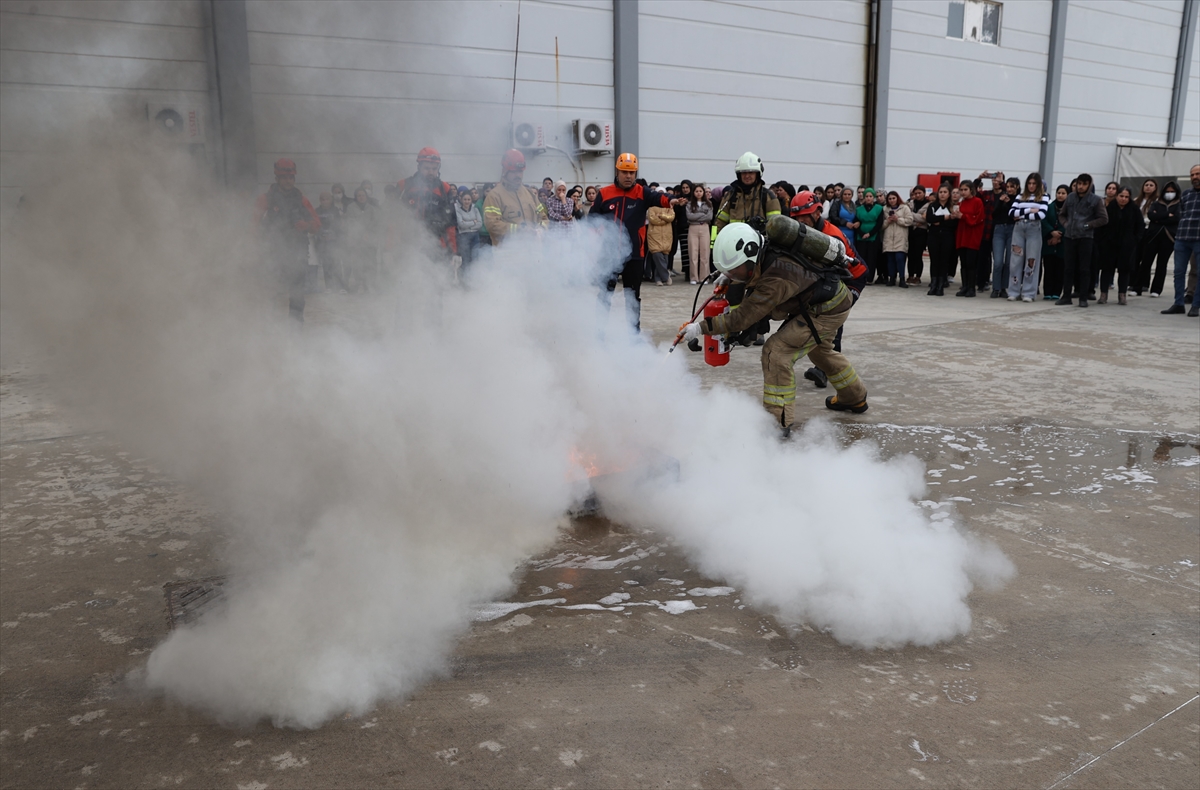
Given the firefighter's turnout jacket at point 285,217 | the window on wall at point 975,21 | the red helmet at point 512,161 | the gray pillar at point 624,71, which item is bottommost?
the firefighter's turnout jacket at point 285,217

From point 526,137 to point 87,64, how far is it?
1305 mm

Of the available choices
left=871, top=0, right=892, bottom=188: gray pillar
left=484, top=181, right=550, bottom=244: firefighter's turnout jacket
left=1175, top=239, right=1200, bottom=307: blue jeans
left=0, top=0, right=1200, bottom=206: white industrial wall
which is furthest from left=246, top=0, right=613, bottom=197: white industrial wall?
left=871, top=0, right=892, bottom=188: gray pillar

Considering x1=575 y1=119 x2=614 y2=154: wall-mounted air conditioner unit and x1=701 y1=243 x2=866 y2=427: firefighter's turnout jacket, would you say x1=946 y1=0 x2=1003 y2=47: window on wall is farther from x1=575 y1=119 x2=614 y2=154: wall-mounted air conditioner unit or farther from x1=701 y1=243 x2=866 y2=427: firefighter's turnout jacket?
x1=701 y1=243 x2=866 y2=427: firefighter's turnout jacket

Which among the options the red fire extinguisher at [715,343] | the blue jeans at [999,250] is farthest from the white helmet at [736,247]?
the blue jeans at [999,250]

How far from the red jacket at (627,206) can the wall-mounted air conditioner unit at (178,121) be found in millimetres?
3733

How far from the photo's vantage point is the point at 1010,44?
53.5ft

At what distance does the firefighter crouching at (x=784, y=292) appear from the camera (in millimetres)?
4004

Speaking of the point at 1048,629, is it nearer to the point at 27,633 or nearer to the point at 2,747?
the point at 2,747

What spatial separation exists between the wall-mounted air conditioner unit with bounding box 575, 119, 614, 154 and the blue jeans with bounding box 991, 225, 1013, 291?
5.05m

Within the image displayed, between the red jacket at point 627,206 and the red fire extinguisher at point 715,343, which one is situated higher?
the red jacket at point 627,206

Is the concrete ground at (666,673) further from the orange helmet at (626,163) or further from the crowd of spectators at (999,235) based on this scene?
the crowd of spectators at (999,235)

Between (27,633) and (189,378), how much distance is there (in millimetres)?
971

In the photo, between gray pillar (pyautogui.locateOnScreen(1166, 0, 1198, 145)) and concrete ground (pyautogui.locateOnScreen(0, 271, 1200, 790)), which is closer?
concrete ground (pyautogui.locateOnScreen(0, 271, 1200, 790))

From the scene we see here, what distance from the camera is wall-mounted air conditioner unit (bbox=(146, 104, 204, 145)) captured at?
216cm
